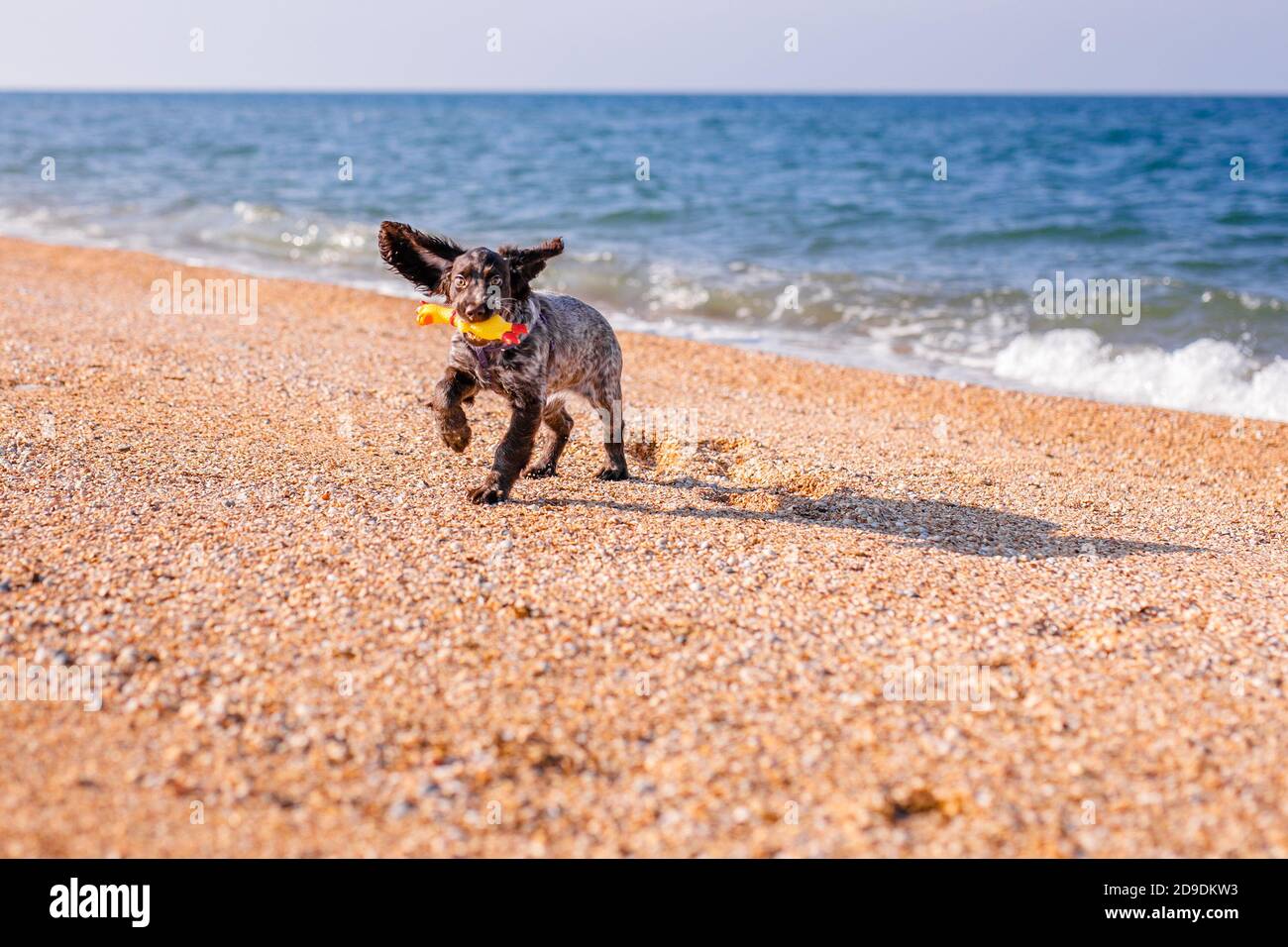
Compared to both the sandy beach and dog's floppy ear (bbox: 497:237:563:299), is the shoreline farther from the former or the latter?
dog's floppy ear (bbox: 497:237:563:299)

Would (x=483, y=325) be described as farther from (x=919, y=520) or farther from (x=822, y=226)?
(x=822, y=226)

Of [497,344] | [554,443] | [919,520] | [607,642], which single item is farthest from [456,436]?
[919,520]

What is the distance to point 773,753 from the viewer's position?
481 centimetres

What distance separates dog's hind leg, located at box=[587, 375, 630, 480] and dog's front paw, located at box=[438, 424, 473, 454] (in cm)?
137

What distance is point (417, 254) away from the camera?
26.0 ft

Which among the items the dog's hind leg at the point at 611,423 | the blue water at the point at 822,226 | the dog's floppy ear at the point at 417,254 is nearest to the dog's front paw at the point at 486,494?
the dog's hind leg at the point at 611,423

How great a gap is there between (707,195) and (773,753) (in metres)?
30.2

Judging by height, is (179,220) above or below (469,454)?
above

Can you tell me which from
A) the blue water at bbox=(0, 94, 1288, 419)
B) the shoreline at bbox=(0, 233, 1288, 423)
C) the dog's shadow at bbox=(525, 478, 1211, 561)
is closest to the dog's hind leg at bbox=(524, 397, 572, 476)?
the dog's shadow at bbox=(525, 478, 1211, 561)

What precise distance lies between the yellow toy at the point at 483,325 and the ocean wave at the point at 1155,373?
411 inches

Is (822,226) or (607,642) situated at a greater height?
(822,226)

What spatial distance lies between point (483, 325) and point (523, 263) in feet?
1.91

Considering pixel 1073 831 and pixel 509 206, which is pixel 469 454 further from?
pixel 509 206
